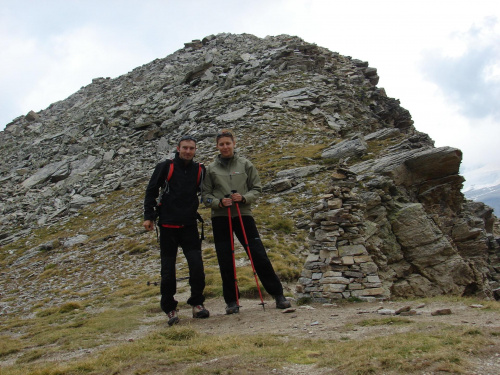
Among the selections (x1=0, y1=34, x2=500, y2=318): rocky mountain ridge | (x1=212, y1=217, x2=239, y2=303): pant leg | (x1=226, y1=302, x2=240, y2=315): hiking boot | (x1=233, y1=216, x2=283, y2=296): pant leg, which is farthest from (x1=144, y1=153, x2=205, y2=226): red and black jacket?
(x1=0, y1=34, x2=500, y2=318): rocky mountain ridge

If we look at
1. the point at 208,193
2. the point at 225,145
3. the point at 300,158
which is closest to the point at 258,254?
the point at 208,193

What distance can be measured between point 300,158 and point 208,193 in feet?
59.0

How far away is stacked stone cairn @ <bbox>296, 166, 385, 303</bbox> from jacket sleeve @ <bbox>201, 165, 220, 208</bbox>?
3.13 m

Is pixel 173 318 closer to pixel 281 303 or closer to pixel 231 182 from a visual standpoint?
pixel 281 303

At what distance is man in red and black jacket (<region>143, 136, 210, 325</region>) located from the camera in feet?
24.9

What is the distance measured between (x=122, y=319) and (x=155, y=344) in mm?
3477

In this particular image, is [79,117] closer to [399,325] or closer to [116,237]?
[116,237]

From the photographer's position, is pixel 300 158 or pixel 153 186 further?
pixel 300 158

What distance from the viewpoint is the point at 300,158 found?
25.4 metres

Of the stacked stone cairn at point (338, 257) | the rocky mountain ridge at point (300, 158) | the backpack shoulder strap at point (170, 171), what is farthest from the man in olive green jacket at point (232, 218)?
the rocky mountain ridge at point (300, 158)

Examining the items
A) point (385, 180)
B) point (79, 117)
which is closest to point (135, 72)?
point (79, 117)

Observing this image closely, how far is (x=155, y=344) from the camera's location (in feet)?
18.9

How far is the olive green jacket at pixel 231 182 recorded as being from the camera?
797 cm

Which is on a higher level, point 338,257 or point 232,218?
point 232,218
